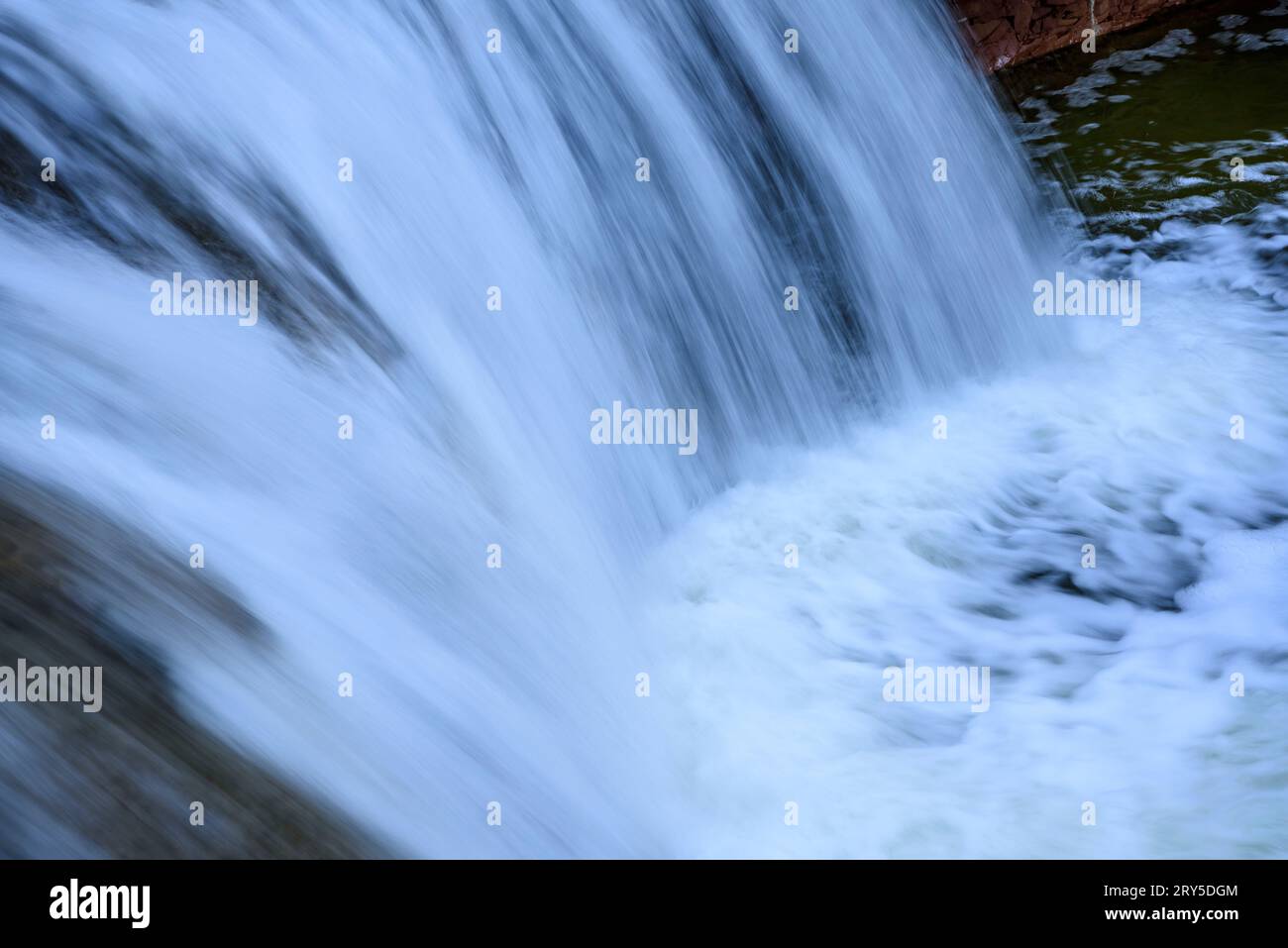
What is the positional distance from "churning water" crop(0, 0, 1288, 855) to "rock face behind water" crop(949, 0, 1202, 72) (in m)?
1.22

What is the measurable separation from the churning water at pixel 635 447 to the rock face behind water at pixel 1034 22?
122cm

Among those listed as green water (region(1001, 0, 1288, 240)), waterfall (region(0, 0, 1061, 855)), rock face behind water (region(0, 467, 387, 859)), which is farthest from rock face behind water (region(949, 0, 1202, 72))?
rock face behind water (region(0, 467, 387, 859))

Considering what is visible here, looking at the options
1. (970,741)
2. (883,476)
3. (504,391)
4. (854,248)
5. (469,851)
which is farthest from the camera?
(854,248)

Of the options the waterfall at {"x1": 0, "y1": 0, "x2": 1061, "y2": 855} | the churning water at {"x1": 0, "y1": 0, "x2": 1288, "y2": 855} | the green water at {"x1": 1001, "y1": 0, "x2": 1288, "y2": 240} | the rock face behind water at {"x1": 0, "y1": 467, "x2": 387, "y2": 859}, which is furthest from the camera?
the green water at {"x1": 1001, "y1": 0, "x2": 1288, "y2": 240}

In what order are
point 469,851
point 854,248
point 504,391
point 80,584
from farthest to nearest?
1. point 854,248
2. point 504,391
3. point 469,851
4. point 80,584

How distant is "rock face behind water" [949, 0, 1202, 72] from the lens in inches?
242

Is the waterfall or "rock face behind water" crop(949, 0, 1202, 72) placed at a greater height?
"rock face behind water" crop(949, 0, 1202, 72)

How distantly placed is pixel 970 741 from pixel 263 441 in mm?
1772

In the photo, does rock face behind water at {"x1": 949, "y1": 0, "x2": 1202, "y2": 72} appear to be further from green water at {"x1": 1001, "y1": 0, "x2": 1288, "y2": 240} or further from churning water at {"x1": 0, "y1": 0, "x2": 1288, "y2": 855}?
churning water at {"x1": 0, "y1": 0, "x2": 1288, "y2": 855}

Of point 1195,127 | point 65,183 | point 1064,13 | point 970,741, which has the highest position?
Answer: point 1064,13

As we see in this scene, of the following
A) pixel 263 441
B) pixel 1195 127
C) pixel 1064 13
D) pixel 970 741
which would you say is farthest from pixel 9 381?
pixel 1064 13

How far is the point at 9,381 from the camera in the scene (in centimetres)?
247
